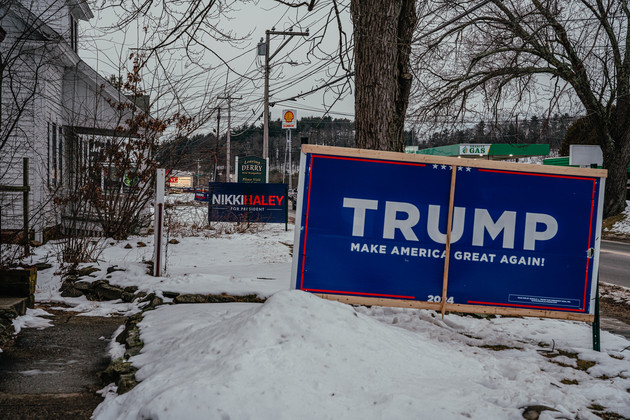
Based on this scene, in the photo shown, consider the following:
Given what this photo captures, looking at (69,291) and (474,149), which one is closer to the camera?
(69,291)

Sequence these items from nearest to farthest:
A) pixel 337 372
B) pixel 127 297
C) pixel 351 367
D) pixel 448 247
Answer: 1. pixel 337 372
2. pixel 351 367
3. pixel 448 247
4. pixel 127 297

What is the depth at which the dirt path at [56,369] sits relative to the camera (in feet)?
11.7

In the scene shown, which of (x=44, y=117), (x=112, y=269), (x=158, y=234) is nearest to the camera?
(x=158, y=234)

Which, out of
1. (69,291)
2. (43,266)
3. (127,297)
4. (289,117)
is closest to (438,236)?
→ (127,297)

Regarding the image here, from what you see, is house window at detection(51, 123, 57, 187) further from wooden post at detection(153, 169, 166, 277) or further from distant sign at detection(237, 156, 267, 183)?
distant sign at detection(237, 156, 267, 183)

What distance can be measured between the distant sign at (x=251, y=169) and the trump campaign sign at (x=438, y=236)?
49.4ft

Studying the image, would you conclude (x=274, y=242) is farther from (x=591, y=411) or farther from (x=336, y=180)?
(x=591, y=411)

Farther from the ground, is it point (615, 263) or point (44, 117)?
point (44, 117)

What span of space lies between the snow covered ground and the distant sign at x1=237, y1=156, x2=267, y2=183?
14097mm

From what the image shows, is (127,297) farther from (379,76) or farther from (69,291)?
(379,76)

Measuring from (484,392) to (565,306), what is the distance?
1905mm

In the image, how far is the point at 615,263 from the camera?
13555mm

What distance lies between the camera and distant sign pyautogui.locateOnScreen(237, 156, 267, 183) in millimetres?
Result: 19703

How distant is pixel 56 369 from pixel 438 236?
3.55 m
